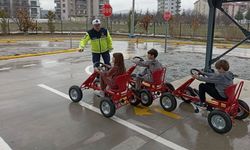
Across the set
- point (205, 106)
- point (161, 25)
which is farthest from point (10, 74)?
point (161, 25)

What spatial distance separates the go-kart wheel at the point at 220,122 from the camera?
414 centimetres

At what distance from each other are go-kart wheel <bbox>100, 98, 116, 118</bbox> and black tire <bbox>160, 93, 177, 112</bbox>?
109cm

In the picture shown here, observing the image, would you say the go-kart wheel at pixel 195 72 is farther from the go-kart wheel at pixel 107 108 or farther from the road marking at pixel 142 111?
the go-kart wheel at pixel 107 108

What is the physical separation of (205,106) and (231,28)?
21219 millimetres

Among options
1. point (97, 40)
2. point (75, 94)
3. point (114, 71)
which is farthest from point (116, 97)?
point (97, 40)

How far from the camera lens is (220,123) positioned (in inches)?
168

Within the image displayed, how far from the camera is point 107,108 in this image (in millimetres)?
4883

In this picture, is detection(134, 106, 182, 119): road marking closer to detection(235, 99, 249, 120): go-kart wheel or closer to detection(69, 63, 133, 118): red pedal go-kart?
detection(69, 63, 133, 118): red pedal go-kart

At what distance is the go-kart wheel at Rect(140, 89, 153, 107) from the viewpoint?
5371 millimetres

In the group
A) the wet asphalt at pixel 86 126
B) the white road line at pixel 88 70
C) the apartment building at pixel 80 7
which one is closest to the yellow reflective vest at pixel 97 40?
the wet asphalt at pixel 86 126

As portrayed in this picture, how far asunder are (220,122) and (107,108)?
1.97m

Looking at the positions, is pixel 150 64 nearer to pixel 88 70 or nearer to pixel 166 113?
pixel 166 113

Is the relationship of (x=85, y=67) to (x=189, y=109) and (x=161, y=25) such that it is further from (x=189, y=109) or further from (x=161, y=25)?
(x=161, y=25)

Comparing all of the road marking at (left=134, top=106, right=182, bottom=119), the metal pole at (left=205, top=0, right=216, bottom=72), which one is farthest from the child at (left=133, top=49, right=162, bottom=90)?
the metal pole at (left=205, top=0, right=216, bottom=72)
